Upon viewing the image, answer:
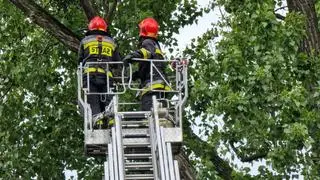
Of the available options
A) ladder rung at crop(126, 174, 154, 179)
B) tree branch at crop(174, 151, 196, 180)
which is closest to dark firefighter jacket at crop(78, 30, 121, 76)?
tree branch at crop(174, 151, 196, 180)

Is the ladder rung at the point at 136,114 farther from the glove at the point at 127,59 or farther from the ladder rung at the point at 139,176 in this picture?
the ladder rung at the point at 139,176

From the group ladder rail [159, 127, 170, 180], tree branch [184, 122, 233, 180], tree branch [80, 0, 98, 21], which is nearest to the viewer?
ladder rail [159, 127, 170, 180]

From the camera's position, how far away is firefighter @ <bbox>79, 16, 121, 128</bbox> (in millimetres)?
11398

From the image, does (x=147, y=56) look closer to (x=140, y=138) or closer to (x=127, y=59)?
(x=127, y=59)

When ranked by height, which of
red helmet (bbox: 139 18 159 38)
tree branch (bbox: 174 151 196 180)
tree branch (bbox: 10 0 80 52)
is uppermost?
tree branch (bbox: 10 0 80 52)

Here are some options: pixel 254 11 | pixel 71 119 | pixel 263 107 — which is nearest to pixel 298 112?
pixel 263 107

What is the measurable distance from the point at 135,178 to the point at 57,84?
21.0 ft

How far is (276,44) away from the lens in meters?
11.3

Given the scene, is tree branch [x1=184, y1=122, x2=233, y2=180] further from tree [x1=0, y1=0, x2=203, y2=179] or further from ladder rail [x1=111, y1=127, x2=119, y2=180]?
ladder rail [x1=111, y1=127, x2=119, y2=180]

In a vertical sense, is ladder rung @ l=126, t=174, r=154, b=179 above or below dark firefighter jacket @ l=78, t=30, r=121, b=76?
below

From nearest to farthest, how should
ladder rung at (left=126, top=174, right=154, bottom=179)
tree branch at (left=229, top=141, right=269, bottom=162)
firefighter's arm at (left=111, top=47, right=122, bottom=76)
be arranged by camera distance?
ladder rung at (left=126, top=174, right=154, bottom=179), firefighter's arm at (left=111, top=47, right=122, bottom=76), tree branch at (left=229, top=141, right=269, bottom=162)

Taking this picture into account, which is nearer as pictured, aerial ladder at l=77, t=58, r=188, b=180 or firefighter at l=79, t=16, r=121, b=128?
aerial ladder at l=77, t=58, r=188, b=180

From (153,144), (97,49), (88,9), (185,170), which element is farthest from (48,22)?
(153,144)

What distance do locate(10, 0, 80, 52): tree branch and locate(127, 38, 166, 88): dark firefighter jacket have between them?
2.18 m
